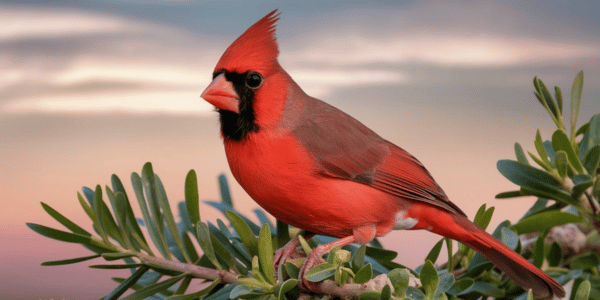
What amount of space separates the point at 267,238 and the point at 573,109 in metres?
0.92

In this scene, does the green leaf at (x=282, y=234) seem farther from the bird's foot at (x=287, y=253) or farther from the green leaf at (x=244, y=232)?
the green leaf at (x=244, y=232)

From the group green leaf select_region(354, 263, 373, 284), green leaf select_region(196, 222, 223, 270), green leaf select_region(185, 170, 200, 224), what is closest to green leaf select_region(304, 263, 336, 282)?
green leaf select_region(354, 263, 373, 284)

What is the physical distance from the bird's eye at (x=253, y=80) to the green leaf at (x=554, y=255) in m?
0.82

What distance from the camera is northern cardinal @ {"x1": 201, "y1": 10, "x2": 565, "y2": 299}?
1.46m

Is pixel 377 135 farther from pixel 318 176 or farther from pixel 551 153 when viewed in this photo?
pixel 551 153

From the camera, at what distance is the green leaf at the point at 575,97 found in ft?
4.85

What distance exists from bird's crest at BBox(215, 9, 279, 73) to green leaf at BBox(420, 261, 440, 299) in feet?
2.49

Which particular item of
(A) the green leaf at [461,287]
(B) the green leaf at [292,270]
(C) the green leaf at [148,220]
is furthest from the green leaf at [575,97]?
(C) the green leaf at [148,220]

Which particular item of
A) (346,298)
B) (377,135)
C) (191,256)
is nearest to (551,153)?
(377,135)

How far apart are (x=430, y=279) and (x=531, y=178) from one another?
1.59 ft

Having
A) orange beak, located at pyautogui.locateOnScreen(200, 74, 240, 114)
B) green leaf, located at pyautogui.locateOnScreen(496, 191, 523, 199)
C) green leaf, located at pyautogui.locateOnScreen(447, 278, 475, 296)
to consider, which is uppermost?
orange beak, located at pyautogui.locateOnScreen(200, 74, 240, 114)

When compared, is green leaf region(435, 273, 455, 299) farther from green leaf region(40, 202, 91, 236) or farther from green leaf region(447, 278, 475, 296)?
green leaf region(40, 202, 91, 236)

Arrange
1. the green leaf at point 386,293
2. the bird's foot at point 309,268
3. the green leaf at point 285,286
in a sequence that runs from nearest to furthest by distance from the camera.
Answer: the green leaf at point 386,293 → the green leaf at point 285,286 → the bird's foot at point 309,268

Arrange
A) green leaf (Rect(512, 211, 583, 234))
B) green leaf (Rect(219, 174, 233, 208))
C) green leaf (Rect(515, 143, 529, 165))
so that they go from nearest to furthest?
1. green leaf (Rect(512, 211, 583, 234))
2. green leaf (Rect(515, 143, 529, 165))
3. green leaf (Rect(219, 174, 233, 208))
